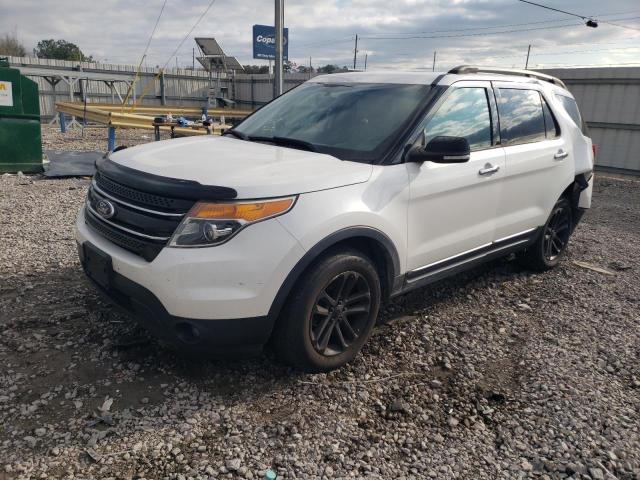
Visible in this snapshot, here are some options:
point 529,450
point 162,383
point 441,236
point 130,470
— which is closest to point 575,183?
point 441,236

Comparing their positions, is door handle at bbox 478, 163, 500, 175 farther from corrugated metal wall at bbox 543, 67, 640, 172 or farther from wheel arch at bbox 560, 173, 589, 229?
corrugated metal wall at bbox 543, 67, 640, 172

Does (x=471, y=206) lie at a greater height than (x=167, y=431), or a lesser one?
greater

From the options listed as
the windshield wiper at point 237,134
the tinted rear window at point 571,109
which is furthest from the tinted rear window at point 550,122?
the windshield wiper at point 237,134

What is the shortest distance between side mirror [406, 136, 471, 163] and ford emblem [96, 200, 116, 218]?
71.3 inches

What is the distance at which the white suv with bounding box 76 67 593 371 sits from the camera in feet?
8.68

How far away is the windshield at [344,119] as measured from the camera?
342 cm

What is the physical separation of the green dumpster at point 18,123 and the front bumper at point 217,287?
7.35 meters

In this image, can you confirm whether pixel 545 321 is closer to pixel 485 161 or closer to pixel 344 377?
pixel 485 161

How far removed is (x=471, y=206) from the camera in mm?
3879

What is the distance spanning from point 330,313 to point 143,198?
1.23 meters

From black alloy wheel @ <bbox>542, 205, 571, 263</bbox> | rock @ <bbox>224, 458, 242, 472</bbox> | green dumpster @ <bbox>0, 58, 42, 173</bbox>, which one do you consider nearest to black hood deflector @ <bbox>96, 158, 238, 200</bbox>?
rock @ <bbox>224, 458, 242, 472</bbox>

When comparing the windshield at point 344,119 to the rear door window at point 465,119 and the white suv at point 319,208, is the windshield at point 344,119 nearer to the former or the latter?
the white suv at point 319,208

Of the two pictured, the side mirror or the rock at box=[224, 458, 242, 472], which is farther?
the side mirror

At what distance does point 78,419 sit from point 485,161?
316cm
